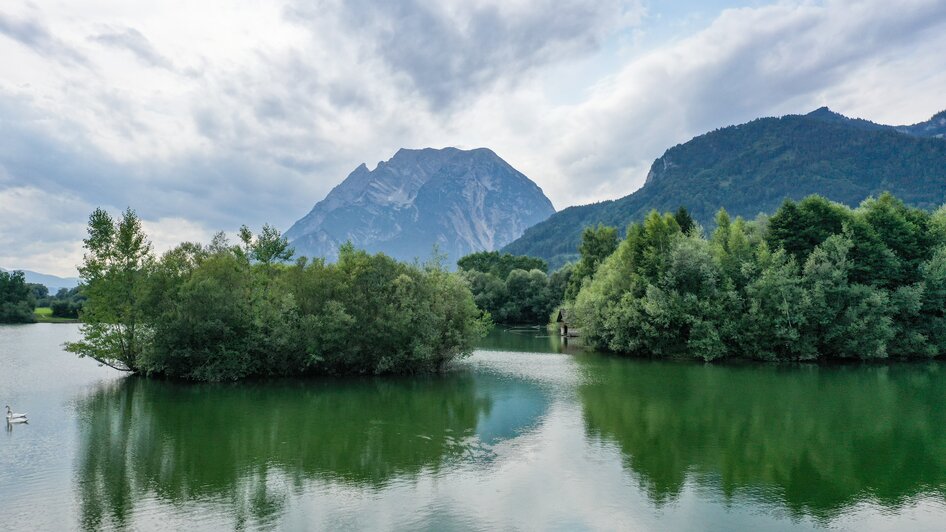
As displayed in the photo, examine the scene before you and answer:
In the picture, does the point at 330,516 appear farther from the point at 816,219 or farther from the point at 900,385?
the point at 816,219

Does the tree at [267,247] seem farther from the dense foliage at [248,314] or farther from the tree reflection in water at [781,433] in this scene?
the tree reflection in water at [781,433]

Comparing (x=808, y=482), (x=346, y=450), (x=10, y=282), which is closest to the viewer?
(x=808, y=482)

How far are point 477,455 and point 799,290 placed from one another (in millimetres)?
40009

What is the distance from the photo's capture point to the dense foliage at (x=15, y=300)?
96.6m

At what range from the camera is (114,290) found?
39.2m

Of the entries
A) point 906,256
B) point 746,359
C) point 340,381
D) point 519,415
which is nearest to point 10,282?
point 340,381

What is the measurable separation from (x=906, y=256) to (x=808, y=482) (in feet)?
153

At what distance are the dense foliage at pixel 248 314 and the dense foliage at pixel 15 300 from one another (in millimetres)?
75794

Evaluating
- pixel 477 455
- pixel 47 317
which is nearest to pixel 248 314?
pixel 477 455

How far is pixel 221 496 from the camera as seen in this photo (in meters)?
16.4

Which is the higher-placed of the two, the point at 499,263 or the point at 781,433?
the point at 499,263

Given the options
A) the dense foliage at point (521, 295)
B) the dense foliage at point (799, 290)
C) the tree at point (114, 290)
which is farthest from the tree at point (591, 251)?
the tree at point (114, 290)

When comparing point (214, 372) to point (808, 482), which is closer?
point (808, 482)

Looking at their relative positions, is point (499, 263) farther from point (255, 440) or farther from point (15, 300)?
point (255, 440)
